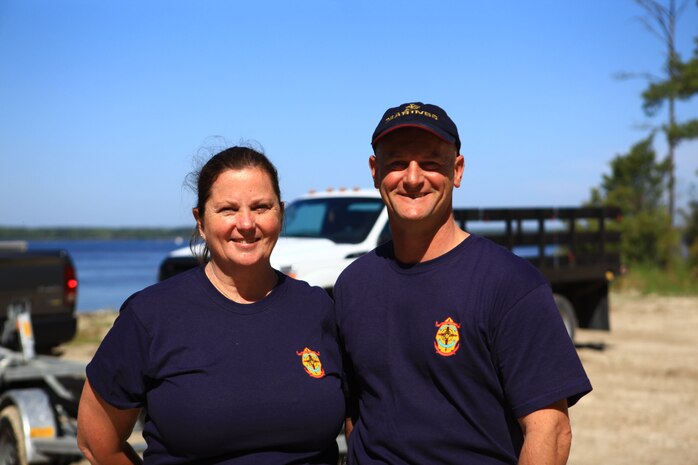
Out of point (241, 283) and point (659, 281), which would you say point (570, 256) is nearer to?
point (241, 283)

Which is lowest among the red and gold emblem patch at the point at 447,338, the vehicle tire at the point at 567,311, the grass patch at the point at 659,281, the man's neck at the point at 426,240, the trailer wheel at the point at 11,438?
the grass patch at the point at 659,281

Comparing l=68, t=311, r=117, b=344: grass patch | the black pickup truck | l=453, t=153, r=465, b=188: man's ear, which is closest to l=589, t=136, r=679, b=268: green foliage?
l=68, t=311, r=117, b=344: grass patch

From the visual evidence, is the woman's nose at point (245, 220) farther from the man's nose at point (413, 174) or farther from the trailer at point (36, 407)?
the trailer at point (36, 407)

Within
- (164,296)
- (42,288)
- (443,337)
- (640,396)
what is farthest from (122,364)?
(640,396)

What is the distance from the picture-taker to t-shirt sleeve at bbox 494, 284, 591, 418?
238 cm

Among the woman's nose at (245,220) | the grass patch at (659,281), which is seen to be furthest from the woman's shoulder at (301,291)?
the grass patch at (659,281)

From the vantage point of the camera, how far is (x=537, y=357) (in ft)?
7.87

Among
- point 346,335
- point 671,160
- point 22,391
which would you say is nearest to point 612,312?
point 671,160

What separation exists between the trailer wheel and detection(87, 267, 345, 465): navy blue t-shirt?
3.30m

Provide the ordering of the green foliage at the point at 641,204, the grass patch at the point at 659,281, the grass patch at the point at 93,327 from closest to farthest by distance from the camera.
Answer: the grass patch at the point at 93,327 < the grass patch at the point at 659,281 < the green foliage at the point at 641,204

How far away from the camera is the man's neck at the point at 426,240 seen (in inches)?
104

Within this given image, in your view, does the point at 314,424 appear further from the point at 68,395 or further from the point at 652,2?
the point at 652,2

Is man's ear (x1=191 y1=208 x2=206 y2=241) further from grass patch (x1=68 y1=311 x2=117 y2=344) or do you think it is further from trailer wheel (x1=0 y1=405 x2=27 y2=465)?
grass patch (x1=68 y1=311 x2=117 y2=344)

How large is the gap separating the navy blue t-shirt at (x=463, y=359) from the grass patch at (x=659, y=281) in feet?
68.5
